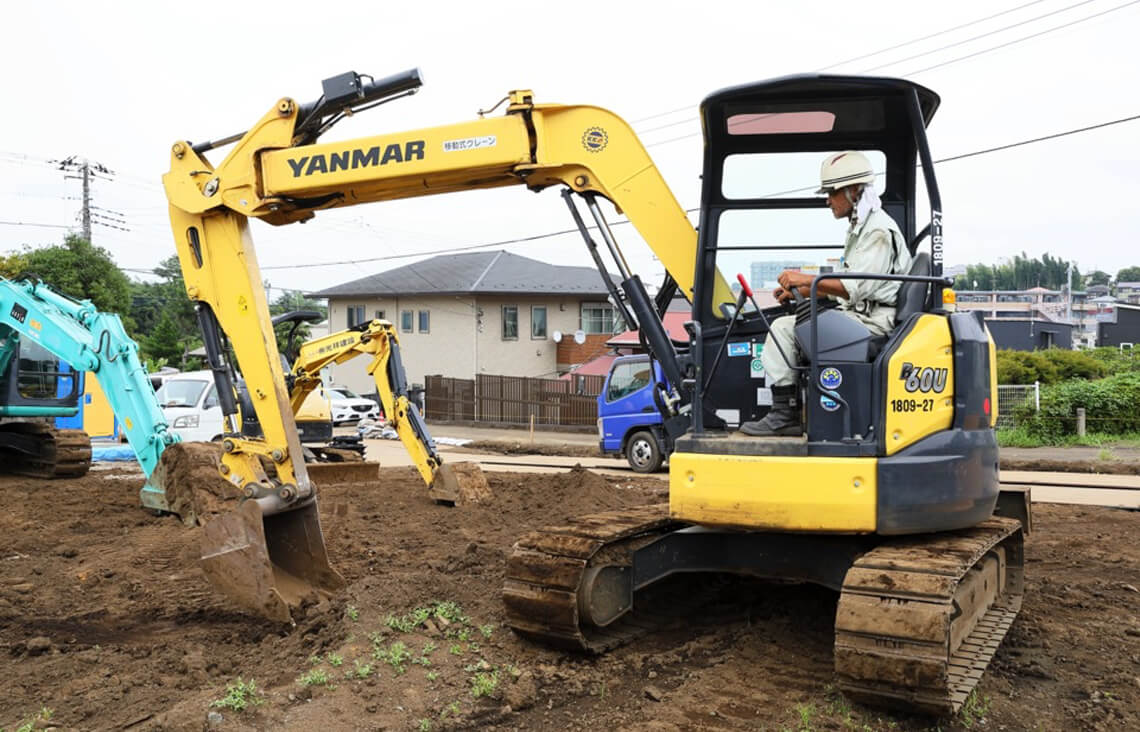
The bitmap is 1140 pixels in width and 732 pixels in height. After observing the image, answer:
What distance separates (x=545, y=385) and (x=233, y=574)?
25856 millimetres

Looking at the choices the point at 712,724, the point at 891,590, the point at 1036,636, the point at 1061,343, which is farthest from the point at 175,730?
the point at 1061,343

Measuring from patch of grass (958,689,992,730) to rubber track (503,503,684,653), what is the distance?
74.5 inches

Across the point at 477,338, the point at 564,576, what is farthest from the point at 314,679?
the point at 477,338

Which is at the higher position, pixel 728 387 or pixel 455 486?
pixel 728 387

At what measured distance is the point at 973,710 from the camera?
4809mm

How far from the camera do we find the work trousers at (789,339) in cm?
526

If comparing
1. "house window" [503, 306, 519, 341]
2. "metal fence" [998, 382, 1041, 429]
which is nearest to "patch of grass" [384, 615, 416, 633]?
"metal fence" [998, 382, 1041, 429]

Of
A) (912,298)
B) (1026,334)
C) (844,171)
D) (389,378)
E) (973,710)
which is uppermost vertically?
(1026,334)

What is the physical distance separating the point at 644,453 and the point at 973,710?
13.0 meters

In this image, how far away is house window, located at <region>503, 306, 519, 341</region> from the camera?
38.0 metres

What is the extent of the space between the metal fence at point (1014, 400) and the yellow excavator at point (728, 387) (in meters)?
16.3

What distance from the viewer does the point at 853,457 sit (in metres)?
4.95

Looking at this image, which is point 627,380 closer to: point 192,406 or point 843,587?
point 192,406

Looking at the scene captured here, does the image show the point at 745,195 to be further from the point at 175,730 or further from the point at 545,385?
the point at 545,385
